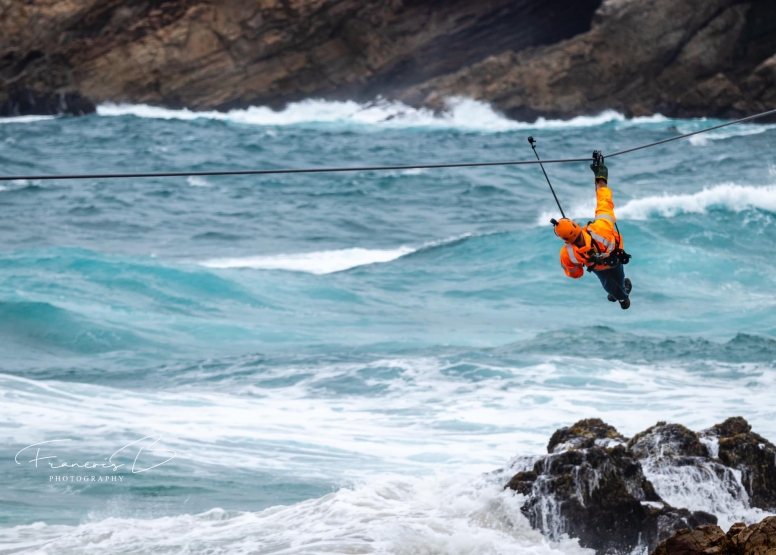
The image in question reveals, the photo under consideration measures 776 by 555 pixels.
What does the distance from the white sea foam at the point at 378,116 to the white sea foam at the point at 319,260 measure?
26095 millimetres

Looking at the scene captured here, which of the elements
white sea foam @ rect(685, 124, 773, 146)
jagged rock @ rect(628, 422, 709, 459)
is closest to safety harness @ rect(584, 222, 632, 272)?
jagged rock @ rect(628, 422, 709, 459)

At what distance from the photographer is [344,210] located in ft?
83.8

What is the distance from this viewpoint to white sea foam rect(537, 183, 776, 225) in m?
25.0

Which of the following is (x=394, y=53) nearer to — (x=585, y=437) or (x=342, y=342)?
(x=342, y=342)

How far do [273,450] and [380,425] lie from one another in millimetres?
1519

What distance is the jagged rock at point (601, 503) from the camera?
8.05m

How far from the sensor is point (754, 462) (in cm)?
845

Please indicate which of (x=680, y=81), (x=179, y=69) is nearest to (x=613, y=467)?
(x=680, y=81)

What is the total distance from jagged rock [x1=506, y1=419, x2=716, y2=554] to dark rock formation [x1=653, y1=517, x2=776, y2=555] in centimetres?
245

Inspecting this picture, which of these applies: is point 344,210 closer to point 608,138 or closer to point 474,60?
point 608,138

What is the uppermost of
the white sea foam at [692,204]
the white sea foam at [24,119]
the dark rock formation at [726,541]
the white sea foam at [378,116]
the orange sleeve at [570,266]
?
the white sea foam at [24,119]

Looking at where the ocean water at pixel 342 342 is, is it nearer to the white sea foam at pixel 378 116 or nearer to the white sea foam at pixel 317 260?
the white sea foam at pixel 317 260

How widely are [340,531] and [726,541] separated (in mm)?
3688

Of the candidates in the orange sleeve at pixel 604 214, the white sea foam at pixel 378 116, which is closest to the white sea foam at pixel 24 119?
the white sea foam at pixel 378 116
